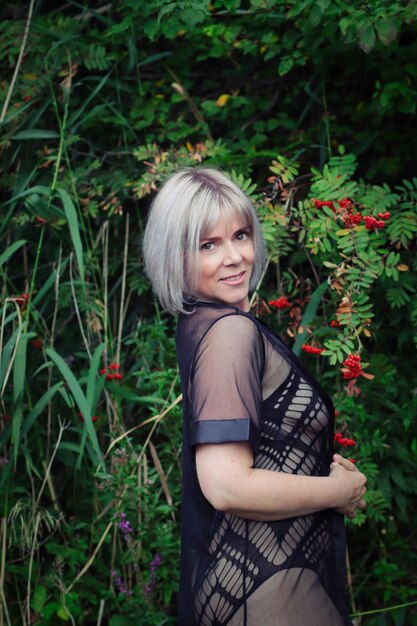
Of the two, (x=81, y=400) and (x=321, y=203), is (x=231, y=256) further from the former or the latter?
(x=81, y=400)

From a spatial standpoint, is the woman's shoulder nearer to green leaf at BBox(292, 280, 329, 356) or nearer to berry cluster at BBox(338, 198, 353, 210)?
berry cluster at BBox(338, 198, 353, 210)

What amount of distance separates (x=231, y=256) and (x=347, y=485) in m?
0.50

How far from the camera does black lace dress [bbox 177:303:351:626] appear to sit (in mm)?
1480

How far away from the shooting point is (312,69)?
3145mm

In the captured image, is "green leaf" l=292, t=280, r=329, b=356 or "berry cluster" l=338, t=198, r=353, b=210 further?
"green leaf" l=292, t=280, r=329, b=356

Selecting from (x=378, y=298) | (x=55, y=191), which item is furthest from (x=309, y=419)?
(x=55, y=191)

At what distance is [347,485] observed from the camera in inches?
62.7

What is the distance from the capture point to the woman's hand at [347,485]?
5.21 feet

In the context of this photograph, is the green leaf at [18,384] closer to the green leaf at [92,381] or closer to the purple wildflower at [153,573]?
the green leaf at [92,381]

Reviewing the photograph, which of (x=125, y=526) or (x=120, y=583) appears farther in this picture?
(x=120, y=583)

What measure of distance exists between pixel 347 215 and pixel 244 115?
3.22 ft

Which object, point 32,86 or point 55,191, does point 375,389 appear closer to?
point 55,191

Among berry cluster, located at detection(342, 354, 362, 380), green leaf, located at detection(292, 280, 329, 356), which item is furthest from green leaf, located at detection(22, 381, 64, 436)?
berry cluster, located at detection(342, 354, 362, 380)

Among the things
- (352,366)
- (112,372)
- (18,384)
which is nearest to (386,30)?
(352,366)
